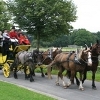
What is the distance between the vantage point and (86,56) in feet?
41.7

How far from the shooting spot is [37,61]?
16.0m

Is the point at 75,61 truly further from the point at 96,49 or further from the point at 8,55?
the point at 8,55

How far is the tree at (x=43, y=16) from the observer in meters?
28.6

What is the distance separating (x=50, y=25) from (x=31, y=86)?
52.0 ft

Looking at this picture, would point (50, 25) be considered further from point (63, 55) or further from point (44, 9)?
point (63, 55)

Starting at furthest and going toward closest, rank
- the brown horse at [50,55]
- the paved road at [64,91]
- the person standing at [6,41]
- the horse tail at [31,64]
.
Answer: the person standing at [6,41] → the brown horse at [50,55] → the horse tail at [31,64] → the paved road at [64,91]

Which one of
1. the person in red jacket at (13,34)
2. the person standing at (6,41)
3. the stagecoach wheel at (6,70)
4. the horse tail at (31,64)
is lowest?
the stagecoach wheel at (6,70)

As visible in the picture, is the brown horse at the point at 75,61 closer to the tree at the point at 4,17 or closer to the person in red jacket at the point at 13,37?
the person in red jacket at the point at 13,37

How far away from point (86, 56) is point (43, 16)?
16589 mm

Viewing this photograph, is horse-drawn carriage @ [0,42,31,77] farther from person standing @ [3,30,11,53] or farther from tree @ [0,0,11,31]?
tree @ [0,0,11,31]

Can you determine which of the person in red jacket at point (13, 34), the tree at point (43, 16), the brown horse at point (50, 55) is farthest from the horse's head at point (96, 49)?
the tree at point (43, 16)

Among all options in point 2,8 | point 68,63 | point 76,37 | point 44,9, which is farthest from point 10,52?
point 76,37

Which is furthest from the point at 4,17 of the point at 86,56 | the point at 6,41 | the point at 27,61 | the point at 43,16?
the point at 86,56

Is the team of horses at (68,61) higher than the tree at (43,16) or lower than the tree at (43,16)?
lower
